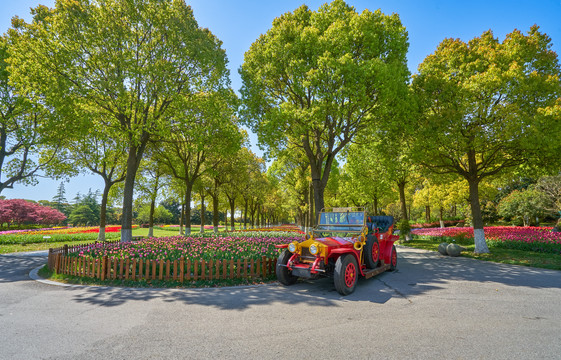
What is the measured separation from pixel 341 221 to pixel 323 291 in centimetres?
247

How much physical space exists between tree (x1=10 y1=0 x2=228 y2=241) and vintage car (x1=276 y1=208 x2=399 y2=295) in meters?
8.46

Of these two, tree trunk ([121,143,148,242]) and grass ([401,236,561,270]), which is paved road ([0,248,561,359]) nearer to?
grass ([401,236,561,270])

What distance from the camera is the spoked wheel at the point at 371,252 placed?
7.58 m

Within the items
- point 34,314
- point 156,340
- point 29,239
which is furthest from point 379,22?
point 29,239

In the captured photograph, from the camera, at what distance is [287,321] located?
4.76 m

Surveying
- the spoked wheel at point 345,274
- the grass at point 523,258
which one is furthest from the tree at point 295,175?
the spoked wheel at point 345,274

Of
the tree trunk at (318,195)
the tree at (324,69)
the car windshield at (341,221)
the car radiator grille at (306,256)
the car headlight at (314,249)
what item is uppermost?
the tree at (324,69)

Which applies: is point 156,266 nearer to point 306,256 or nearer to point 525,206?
point 306,256

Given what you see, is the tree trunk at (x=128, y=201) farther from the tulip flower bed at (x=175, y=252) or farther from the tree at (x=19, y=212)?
the tree at (x=19, y=212)

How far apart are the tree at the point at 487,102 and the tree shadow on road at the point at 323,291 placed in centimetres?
609

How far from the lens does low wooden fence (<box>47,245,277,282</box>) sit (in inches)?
299

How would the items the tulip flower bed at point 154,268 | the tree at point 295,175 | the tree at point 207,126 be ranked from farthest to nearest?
the tree at point 295,175, the tree at point 207,126, the tulip flower bed at point 154,268

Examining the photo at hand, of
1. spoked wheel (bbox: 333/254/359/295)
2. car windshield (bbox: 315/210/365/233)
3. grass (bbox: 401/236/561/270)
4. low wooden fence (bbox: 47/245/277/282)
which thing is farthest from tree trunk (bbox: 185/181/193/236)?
grass (bbox: 401/236/561/270)

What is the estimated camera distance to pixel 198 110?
14211mm
